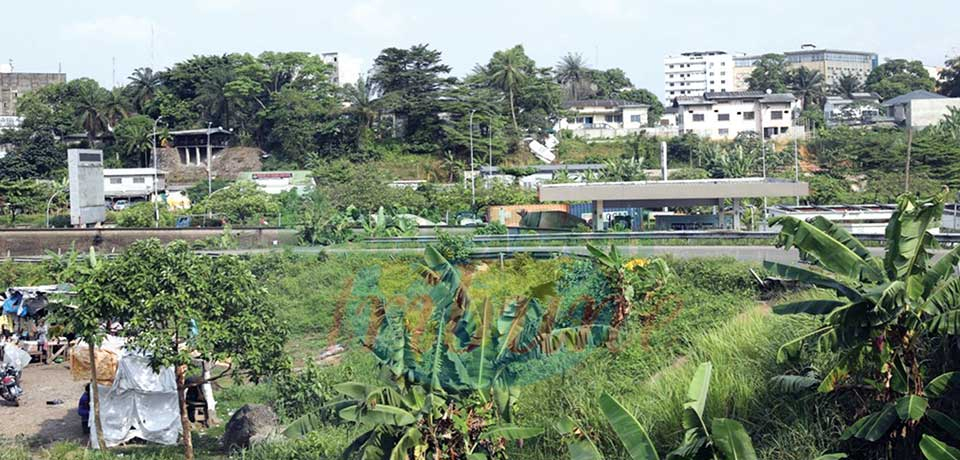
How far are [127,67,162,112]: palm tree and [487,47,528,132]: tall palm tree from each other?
76.0ft

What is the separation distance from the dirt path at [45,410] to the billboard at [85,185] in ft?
56.5

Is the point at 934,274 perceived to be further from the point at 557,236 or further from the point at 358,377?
the point at 557,236

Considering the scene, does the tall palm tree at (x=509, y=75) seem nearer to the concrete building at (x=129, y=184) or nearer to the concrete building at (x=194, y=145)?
the concrete building at (x=194, y=145)

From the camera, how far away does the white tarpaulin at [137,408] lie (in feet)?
48.7

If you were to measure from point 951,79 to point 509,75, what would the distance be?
1460 inches

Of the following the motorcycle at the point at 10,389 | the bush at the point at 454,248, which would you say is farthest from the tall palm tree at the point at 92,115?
the motorcycle at the point at 10,389

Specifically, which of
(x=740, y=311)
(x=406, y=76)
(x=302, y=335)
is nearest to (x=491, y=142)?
(x=406, y=76)

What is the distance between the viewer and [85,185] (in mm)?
38156

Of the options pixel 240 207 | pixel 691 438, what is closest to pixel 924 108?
pixel 240 207

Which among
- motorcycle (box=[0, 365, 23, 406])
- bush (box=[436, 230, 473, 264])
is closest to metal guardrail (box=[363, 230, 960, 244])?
bush (box=[436, 230, 473, 264])

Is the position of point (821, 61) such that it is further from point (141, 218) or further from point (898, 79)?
point (141, 218)

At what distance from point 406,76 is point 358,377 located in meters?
44.4

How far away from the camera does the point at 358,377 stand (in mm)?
17062

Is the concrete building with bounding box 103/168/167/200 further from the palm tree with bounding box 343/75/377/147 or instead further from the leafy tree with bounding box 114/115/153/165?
the palm tree with bounding box 343/75/377/147
